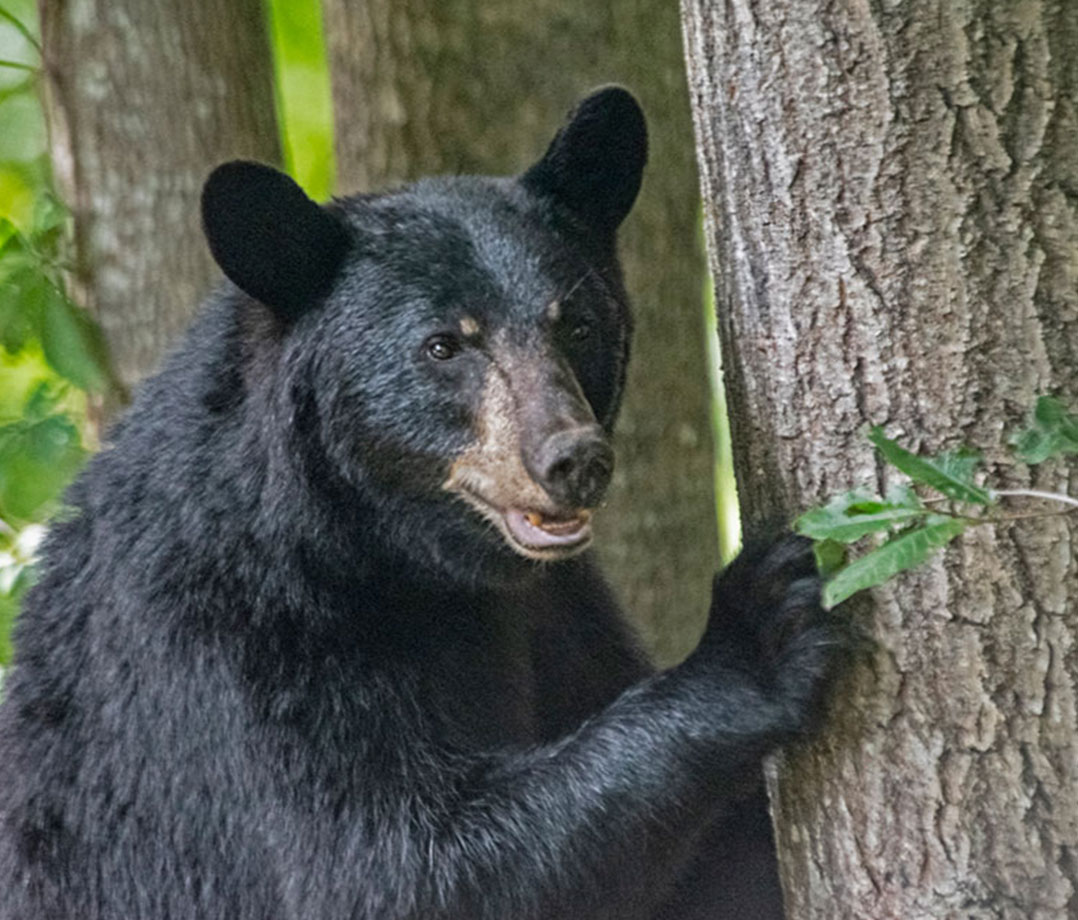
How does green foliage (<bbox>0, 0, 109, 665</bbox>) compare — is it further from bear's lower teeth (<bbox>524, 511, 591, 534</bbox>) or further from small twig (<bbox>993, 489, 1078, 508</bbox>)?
small twig (<bbox>993, 489, 1078, 508</bbox>)

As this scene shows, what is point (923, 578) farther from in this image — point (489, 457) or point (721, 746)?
point (489, 457)

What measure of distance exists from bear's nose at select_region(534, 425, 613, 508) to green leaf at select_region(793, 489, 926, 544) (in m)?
0.58

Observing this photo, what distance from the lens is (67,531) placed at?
13.1ft

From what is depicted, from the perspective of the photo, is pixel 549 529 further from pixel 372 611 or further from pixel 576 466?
pixel 372 611

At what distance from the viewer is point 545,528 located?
3.40 m

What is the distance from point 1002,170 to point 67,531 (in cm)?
237

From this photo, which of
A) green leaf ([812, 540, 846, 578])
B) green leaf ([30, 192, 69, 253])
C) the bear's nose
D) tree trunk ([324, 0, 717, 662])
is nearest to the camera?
green leaf ([812, 540, 846, 578])

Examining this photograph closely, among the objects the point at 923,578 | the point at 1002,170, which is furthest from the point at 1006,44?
the point at 923,578

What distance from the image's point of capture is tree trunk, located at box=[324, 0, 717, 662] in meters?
6.04

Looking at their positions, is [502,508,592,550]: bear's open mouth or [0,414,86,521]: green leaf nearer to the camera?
[502,508,592,550]: bear's open mouth

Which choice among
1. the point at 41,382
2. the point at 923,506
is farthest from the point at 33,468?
the point at 923,506

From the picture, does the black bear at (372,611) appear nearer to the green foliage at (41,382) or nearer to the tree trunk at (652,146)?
the green foliage at (41,382)

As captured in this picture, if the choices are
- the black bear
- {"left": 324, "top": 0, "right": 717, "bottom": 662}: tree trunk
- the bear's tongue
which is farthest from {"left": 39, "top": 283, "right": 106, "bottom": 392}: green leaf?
the bear's tongue

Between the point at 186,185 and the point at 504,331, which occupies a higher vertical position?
the point at 186,185
